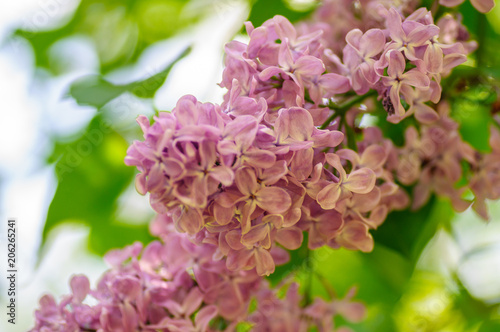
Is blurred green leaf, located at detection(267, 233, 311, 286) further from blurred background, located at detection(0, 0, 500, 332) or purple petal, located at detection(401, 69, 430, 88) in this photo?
purple petal, located at detection(401, 69, 430, 88)

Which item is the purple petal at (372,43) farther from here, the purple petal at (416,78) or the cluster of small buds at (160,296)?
the cluster of small buds at (160,296)

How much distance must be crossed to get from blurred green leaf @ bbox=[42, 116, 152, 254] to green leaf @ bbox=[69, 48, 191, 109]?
7 centimetres

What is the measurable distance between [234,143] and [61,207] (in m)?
0.37

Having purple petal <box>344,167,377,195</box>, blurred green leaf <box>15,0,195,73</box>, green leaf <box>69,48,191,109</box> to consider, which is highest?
purple petal <box>344,167,377,195</box>

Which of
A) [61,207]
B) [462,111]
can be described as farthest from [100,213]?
[462,111]

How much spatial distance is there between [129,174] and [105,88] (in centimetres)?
16

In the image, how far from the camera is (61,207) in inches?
24.6

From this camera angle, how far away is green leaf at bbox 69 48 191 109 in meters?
0.53

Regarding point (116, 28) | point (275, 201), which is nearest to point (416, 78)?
Answer: point (275, 201)

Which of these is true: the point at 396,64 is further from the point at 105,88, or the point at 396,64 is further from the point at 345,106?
the point at 105,88

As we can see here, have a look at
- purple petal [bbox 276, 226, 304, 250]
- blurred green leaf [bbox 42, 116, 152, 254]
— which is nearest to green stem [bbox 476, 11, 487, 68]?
purple petal [bbox 276, 226, 304, 250]

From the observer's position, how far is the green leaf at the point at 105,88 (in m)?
0.53

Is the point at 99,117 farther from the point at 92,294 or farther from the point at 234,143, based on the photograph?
the point at 234,143

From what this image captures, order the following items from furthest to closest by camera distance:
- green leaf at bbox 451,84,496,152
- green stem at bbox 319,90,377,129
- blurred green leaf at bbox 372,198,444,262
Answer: green leaf at bbox 451,84,496,152
blurred green leaf at bbox 372,198,444,262
green stem at bbox 319,90,377,129
